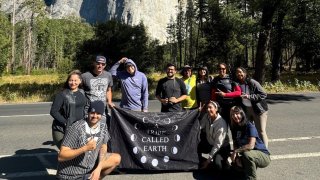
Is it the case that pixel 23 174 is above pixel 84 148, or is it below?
below

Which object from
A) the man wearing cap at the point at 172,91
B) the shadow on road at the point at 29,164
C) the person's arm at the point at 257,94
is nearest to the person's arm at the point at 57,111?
the shadow on road at the point at 29,164

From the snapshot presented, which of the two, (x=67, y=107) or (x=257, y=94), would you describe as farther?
(x=257, y=94)

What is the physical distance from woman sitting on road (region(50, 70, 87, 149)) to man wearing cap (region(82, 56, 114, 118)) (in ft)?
1.79

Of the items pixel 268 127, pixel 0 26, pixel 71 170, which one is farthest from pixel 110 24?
pixel 71 170

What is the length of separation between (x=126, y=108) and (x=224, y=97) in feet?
5.73

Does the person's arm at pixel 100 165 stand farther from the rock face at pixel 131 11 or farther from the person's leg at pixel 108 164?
the rock face at pixel 131 11

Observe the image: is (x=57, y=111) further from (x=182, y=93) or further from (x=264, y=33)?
(x=264, y=33)

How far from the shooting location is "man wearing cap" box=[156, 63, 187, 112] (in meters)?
7.00

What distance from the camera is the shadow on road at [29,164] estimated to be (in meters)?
6.06

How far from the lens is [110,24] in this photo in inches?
1140

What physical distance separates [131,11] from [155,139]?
13808cm

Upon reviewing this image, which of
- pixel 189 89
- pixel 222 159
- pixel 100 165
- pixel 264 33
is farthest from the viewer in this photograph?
pixel 264 33

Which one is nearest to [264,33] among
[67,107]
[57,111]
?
[67,107]

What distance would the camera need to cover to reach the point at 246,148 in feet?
18.4
